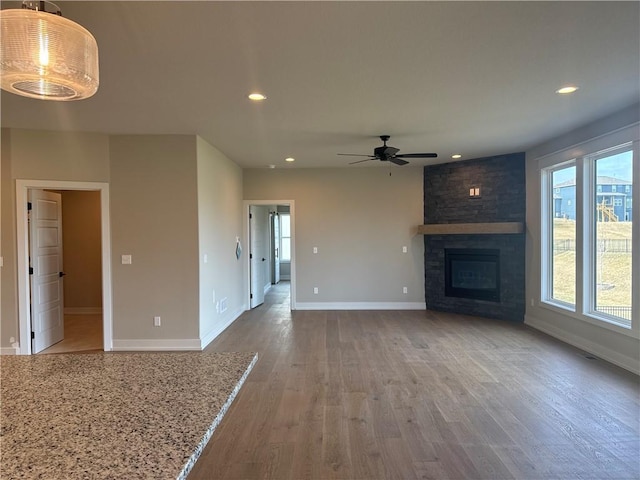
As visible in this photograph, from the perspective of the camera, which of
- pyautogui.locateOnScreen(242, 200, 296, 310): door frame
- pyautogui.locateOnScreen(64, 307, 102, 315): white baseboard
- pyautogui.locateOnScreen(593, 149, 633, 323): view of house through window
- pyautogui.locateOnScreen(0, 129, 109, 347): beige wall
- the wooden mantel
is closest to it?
pyautogui.locateOnScreen(593, 149, 633, 323): view of house through window

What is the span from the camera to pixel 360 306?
6.96m

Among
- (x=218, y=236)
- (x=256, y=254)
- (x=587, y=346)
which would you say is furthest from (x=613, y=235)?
(x=256, y=254)

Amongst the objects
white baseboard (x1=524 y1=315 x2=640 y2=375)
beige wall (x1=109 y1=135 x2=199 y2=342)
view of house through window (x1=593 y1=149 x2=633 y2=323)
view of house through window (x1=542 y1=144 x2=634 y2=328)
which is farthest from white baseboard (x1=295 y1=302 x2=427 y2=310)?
view of house through window (x1=593 y1=149 x2=633 y2=323)

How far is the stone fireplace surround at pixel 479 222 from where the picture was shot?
586 centimetres

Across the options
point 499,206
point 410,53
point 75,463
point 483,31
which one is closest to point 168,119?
point 410,53

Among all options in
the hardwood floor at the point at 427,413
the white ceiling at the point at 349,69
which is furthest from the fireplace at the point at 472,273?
the white ceiling at the point at 349,69

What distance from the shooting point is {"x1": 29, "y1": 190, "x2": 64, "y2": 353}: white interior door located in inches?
175

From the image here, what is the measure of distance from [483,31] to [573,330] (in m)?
4.10

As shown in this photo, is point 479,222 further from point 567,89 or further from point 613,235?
point 567,89

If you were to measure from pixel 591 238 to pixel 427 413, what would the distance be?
10.4 ft

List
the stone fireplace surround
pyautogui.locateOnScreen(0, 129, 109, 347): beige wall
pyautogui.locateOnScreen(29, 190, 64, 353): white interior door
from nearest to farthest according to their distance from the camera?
pyautogui.locateOnScreen(0, 129, 109, 347): beige wall, pyautogui.locateOnScreen(29, 190, 64, 353): white interior door, the stone fireplace surround

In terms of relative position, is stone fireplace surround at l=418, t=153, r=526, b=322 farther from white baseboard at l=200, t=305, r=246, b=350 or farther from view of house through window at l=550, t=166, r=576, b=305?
white baseboard at l=200, t=305, r=246, b=350

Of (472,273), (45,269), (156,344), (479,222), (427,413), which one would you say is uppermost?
(479,222)

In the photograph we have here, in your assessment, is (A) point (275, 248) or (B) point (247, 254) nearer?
(B) point (247, 254)
